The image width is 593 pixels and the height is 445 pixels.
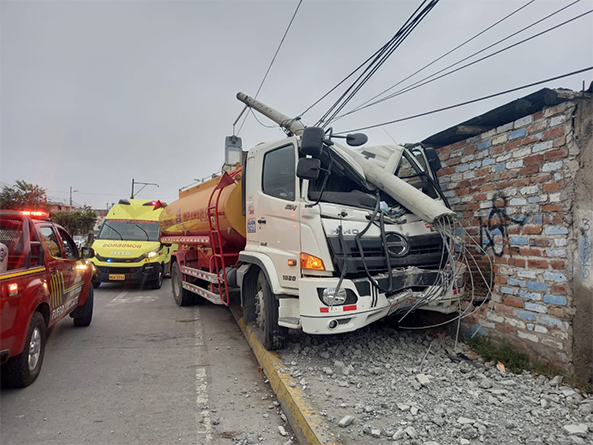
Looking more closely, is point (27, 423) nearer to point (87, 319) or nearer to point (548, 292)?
point (87, 319)

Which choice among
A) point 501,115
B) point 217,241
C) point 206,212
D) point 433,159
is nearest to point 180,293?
point 217,241

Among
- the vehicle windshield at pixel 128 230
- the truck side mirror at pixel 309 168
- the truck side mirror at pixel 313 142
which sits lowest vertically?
the vehicle windshield at pixel 128 230

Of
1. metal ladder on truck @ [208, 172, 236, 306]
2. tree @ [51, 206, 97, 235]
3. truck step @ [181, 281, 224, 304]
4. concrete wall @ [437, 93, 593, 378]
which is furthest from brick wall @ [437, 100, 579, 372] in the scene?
tree @ [51, 206, 97, 235]

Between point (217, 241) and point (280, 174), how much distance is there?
2.26 meters

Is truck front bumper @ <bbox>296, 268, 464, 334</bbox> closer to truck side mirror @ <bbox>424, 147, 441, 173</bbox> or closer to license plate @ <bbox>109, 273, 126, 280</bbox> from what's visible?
truck side mirror @ <bbox>424, 147, 441, 173</bbox>

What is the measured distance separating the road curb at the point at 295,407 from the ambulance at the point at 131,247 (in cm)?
704

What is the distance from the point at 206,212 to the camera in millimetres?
6676

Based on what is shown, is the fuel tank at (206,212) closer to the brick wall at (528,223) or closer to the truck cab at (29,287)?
the truck cab at (29,287)

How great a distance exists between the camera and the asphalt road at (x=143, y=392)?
329 cm

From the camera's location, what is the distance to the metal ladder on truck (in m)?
6.18

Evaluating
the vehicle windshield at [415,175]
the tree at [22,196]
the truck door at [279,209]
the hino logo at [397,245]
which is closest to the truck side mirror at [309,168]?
the truck door at [279,209]

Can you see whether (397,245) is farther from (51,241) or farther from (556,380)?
(51,241)

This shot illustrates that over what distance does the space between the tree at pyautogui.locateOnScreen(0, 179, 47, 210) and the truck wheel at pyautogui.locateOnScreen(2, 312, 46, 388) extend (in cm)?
2957

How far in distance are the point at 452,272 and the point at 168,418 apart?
129 inches
